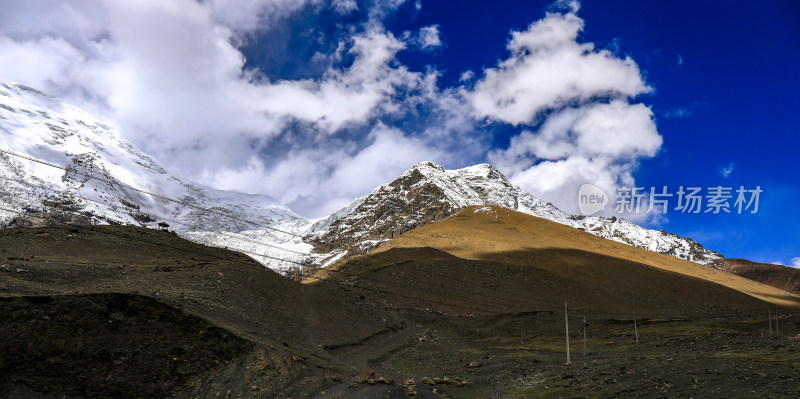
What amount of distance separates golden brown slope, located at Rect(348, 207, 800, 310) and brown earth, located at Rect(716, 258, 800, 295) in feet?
294

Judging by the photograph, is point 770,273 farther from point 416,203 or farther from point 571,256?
point 571,256

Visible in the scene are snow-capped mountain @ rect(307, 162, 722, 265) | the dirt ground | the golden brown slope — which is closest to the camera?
the dirt ground

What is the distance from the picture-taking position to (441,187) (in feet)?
526

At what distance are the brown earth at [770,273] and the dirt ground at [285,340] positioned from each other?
6794 inches

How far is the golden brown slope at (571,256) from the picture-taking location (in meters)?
75.4

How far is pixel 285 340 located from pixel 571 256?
71.2 m

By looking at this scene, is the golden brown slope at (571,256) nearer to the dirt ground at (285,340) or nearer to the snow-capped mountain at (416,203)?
the dirt ground at (285,340)

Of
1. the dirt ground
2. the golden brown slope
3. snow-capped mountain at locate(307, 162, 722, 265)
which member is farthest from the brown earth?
the dirt ground

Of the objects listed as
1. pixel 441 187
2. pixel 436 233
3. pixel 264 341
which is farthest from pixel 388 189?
pixel 264 341

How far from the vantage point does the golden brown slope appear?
75.4 meters

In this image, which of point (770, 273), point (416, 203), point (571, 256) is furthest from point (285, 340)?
point (770, 273)

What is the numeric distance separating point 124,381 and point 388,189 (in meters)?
158

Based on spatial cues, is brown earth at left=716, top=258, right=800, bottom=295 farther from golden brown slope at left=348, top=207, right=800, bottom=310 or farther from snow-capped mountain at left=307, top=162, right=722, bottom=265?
golden brown slope at left=348, top=207, right=800, bottom=310

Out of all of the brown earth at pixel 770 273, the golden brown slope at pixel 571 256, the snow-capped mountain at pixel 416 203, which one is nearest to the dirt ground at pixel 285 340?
the golden brown slope at pixel 571 256
